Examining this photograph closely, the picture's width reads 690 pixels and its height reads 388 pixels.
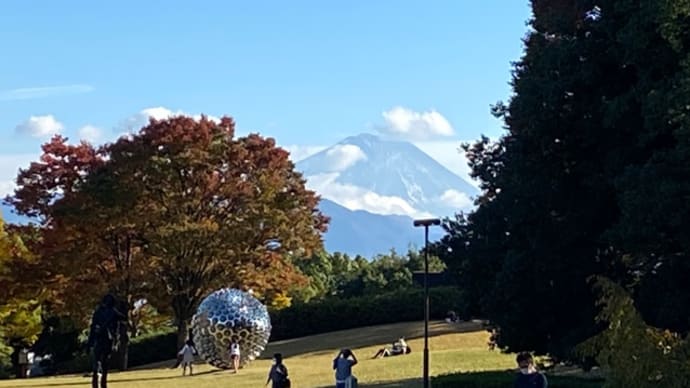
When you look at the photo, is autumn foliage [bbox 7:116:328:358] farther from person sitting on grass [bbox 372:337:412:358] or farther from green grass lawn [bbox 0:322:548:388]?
person sitting on grass [bbox 372:337:412:358]

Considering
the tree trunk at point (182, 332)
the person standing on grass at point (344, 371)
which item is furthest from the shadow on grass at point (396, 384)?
the tree trunk at point (182, 332)

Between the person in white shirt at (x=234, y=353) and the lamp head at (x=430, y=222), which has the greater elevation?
the lamp head at (x=430, y=222)

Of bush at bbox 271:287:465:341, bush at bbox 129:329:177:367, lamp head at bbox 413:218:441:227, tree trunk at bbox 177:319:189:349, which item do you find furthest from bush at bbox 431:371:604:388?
bush at bbox 271:287:465:341

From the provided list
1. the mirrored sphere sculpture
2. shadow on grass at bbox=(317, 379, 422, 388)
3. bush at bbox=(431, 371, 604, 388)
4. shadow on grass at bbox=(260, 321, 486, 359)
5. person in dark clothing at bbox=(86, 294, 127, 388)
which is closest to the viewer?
person in dark clothing at bbox=(86, 294, 127, 388)

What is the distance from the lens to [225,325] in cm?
3922

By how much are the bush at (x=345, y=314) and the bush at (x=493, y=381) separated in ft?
112

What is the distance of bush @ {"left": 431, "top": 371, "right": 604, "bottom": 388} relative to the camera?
23.0m

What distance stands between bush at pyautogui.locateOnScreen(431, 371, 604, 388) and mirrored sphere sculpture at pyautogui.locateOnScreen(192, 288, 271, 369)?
545 inches

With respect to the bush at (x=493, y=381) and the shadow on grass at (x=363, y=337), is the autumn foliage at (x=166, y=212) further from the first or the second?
the bush at (x=493, y=381)

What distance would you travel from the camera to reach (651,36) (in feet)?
61.3

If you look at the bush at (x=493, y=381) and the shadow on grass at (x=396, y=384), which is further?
the shadow on grass at (x=396, y=384)

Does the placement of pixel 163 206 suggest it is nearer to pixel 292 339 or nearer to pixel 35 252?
pixel 35 252

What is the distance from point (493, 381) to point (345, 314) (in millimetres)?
37725

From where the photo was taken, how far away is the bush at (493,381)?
75.4 feet
